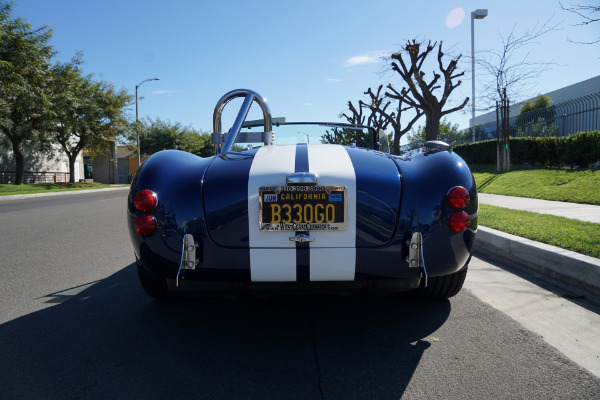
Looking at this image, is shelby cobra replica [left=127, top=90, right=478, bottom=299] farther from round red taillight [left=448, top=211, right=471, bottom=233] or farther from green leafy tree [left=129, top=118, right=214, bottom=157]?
green leafy tree [left=129, top=118, right=214, bottom=157]

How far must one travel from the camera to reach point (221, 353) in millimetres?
2297

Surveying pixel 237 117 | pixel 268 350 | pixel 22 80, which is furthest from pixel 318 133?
pixel 22 80

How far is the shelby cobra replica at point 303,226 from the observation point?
229 centimetres

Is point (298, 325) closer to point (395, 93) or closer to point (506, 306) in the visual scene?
point (506, 306)

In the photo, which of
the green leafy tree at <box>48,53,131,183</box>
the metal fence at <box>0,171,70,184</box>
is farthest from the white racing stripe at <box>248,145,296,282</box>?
the metal fence at <box>0,171,70,184</box>

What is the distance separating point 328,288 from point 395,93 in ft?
66.3

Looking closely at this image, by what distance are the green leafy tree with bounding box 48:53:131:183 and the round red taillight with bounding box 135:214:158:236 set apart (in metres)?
24.3

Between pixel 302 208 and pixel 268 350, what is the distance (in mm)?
797

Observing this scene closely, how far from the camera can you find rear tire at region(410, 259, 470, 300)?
279 cm

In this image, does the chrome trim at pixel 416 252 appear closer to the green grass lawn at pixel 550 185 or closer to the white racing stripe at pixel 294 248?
the white racing stripe at pixel 294 248

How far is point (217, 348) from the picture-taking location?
2359 mm

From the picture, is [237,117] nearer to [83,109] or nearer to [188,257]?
[188,257]

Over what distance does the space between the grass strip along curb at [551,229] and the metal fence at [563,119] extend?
9.47m

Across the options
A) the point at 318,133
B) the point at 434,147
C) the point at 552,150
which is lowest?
the point at 434,147
